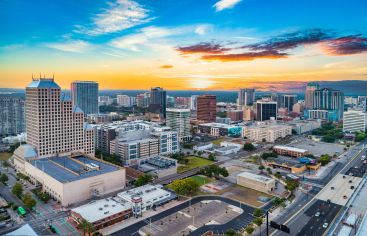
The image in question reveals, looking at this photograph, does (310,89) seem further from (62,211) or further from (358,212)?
(62,211)

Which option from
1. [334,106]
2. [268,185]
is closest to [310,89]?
[334,106]

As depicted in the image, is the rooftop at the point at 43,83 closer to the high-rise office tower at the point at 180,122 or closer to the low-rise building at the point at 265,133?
the high-rise office tower at the point at 180,122

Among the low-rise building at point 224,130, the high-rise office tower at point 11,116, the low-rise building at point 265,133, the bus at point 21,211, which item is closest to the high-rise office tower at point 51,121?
the bus at point 21,211

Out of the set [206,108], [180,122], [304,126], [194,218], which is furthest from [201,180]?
[304,126]

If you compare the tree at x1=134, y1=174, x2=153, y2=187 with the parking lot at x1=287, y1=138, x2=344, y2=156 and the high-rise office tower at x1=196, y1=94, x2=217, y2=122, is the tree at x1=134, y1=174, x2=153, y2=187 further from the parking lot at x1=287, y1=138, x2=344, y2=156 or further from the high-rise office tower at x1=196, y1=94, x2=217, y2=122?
the high-rise office tower at x1=196, y1=94, x2=217, y2=122

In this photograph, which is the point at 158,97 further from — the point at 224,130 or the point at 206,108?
the point at 224,130

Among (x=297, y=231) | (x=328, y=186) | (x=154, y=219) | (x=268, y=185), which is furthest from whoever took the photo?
(x=328, y=186)

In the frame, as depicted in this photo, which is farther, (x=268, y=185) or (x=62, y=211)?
(x=268, y=185)
